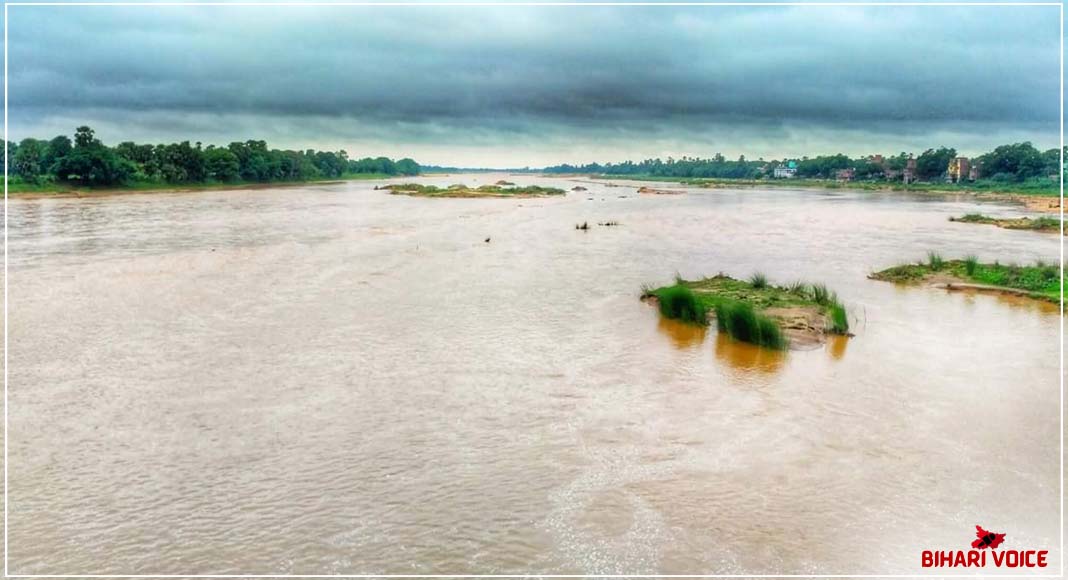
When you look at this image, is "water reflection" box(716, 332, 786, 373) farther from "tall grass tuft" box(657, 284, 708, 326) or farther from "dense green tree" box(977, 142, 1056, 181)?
"dense green tree" box(977, 142, 1056, 181)

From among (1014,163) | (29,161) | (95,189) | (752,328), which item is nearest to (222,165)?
(95,189)

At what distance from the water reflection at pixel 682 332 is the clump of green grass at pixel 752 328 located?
2.18ft

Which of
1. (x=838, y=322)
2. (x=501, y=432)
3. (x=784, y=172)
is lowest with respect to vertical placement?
(x=501, y=432)

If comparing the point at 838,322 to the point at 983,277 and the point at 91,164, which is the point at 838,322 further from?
the point at 91,164

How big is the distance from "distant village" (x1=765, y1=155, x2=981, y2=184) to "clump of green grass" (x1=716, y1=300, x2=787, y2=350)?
412ft

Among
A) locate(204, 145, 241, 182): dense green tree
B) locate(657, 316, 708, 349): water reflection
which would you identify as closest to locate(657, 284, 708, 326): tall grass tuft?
locate(657, 316, 708, 349): water reflection

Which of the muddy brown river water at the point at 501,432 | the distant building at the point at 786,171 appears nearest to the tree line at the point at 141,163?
the muddy brown river water at the point at 501,432

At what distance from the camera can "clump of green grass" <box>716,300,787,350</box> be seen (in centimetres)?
1441

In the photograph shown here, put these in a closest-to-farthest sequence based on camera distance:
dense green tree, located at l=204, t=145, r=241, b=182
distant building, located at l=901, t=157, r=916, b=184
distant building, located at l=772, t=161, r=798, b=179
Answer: dense green tree, located at l=204, t=145, r=241, b=182 < distant building, located at l=901, t=157, r=916, b=184 < distant building, located at l=772, t=161, r=798, b=179

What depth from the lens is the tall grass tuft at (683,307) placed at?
53.9 ft

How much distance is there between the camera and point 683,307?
16.7 metres

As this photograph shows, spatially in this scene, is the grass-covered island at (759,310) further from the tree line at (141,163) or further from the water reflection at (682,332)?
the tree line at (141,163)

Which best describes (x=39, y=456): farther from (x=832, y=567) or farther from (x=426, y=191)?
(x=426, y=191)

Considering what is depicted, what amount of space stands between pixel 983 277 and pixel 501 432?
17818mm
